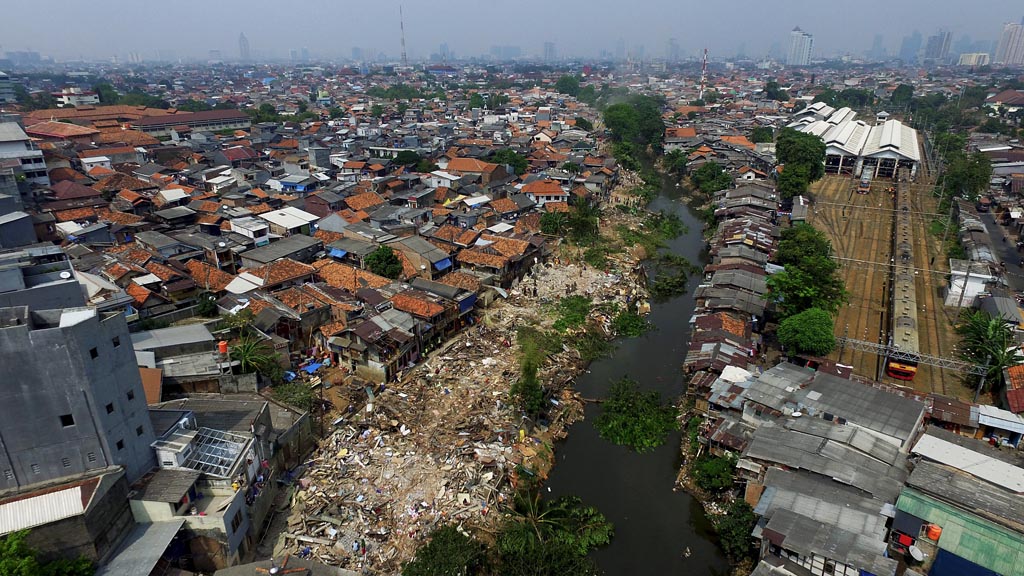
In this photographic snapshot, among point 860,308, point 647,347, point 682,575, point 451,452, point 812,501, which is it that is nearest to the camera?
point 812,501

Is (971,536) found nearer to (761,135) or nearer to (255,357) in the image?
(255,357)

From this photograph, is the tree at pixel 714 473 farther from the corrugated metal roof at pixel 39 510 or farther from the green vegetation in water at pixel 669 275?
the corrugated metal roof at pixel 39 510

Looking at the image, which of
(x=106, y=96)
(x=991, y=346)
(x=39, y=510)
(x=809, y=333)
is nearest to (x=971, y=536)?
(x=809, y=333)

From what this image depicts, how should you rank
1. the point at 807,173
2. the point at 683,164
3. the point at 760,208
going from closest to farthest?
the point at 760,208 < the point at 807,173 < the point at 683,164

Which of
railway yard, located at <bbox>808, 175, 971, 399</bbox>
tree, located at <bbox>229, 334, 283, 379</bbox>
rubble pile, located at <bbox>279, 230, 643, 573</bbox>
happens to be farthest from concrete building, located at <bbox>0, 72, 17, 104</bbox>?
railway yard, located at <bbox>808, 175, 971, 399</bbox>

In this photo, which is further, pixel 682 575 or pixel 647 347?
pixel 647 347

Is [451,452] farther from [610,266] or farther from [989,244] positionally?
[989,244]

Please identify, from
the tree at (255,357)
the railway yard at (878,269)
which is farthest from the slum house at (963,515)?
the tree at (255,357)

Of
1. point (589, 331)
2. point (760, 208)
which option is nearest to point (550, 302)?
point (589, 331)
